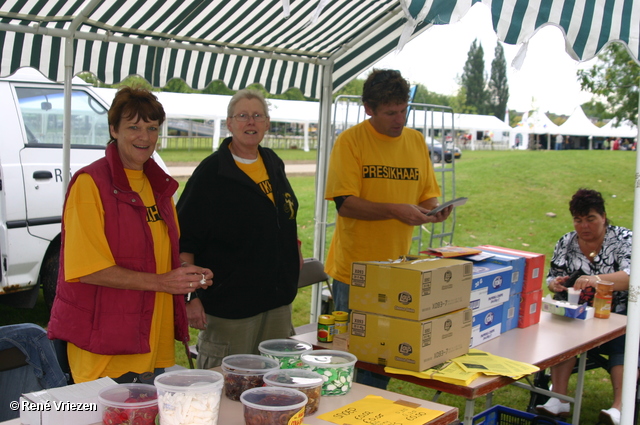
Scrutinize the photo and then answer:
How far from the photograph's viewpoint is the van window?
5.10 meters

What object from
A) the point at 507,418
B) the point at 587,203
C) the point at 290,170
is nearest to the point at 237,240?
the point at 507,418

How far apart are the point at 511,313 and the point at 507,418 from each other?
1.75 feet

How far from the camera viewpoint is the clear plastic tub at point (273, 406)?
161 centimetres

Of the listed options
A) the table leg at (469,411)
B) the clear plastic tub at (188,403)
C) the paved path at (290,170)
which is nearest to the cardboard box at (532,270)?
the table leg at (469,411)

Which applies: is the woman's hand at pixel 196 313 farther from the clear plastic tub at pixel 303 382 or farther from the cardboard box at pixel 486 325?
the cardboard box at pixel 486 325

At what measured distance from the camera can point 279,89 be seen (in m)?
4.66

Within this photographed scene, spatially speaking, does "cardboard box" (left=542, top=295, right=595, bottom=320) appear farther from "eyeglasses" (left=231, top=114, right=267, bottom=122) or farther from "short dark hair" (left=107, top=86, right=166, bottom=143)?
"short dark hair" (left=107, top=86, right=166, bottom=143)

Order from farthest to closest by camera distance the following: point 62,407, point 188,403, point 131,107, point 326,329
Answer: point 326,329, point 131,107, point 62,407, point 188,403

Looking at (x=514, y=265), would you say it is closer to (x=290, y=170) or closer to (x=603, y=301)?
(x=603, y=301)

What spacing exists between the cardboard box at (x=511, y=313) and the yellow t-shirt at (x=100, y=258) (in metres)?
1.63

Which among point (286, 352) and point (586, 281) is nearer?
point (286, 352)

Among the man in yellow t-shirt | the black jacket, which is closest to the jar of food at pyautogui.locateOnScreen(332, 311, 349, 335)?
the black jacket

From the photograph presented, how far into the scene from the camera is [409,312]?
2.32 meters

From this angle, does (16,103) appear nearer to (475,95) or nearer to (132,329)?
(132,329)
